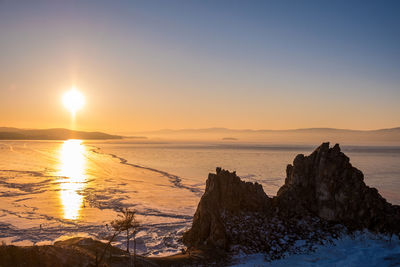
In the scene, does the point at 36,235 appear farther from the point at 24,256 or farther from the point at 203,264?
the point at 203,264

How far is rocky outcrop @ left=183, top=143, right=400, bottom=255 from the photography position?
27109 millimetres

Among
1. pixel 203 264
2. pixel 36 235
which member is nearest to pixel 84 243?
pixel 203 264

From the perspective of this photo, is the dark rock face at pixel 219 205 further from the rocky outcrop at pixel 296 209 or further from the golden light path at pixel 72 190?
the golden light path at pixel 72 190

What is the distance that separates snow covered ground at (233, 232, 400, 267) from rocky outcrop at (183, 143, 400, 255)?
1.04 m

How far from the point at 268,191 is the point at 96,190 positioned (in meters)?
24.6

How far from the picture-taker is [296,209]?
2983cm

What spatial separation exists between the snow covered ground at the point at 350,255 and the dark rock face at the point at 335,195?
144cm

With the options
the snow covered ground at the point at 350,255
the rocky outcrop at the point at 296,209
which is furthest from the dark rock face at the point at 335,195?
the snow covered ground at the point at 350,255

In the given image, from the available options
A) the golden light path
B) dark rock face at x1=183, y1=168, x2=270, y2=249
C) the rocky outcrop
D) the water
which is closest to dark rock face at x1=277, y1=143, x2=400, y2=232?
the rocky outcrop

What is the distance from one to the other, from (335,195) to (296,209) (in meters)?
3.52

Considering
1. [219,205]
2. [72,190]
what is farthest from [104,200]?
[219,205]

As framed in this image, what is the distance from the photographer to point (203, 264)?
23703 millimetres

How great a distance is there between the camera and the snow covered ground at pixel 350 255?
2370cm

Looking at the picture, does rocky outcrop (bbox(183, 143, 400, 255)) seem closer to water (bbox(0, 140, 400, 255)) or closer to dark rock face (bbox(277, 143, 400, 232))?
dark rock face (bbox(277, 143, 400, 232))
